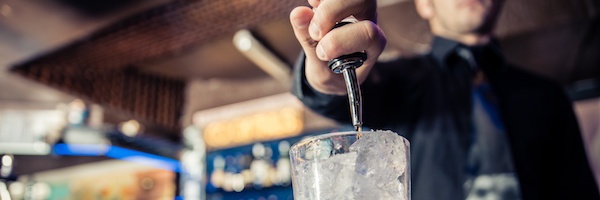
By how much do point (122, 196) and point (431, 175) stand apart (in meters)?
5.19

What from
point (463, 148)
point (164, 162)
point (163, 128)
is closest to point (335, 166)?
point (463, 148)

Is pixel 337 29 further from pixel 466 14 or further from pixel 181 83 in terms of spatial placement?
pixel 181 83

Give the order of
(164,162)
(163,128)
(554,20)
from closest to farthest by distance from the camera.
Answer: (554,20) < (163,128) < (164,162)

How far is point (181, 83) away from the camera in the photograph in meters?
3.91

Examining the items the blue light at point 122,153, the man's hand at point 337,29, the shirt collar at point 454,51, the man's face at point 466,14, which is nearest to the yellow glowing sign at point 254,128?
the blue light at point 122,153

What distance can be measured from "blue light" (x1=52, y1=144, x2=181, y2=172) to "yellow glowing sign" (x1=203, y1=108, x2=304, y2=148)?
638mm

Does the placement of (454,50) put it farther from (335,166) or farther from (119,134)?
(119,134)

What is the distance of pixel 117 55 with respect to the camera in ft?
9.87

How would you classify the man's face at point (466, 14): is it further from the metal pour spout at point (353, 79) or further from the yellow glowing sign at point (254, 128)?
the yellow glowing sign at point (254, 128)

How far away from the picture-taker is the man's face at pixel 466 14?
1117 mm

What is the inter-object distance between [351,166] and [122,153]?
15.2ft

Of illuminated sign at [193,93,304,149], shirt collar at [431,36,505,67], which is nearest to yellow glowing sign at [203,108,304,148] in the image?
illuminated sign at [193,93,304,149]

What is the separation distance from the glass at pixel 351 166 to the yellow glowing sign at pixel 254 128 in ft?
11.5

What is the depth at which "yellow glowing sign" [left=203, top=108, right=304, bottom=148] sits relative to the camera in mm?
4078
